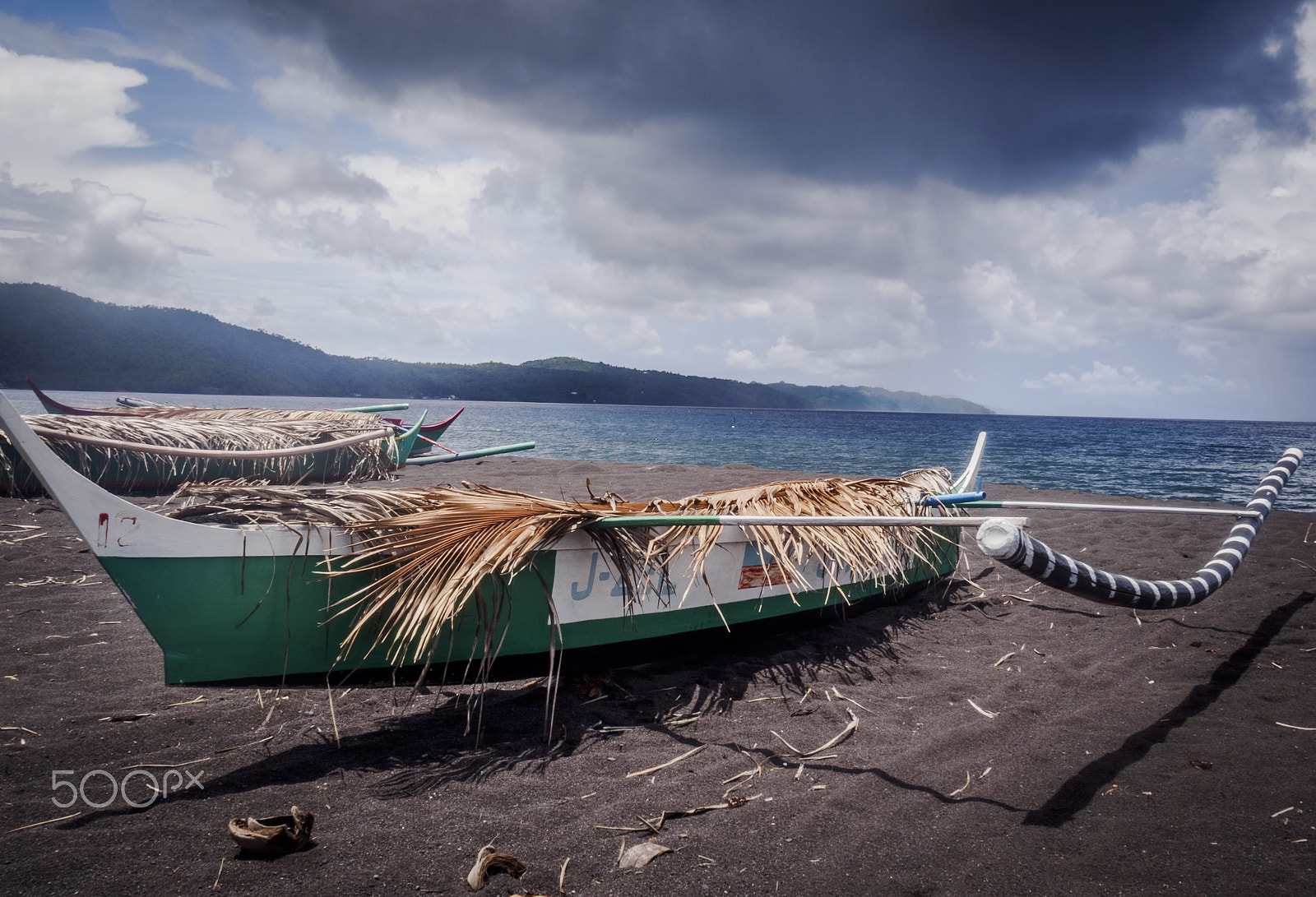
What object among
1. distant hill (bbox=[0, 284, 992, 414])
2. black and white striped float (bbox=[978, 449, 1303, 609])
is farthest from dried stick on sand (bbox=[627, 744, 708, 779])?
distant hill (bbox=[0, 284, 992, 414])

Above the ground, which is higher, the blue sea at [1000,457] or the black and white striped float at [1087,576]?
the black and white striped float at [1087,576]

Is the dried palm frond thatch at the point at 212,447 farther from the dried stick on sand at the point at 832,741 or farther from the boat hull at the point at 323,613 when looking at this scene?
the dried stick on sand at the point at 832,741

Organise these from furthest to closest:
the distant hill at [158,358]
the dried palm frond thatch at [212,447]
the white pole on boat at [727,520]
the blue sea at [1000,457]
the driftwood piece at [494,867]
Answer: the distant hill at [158,358], the blue sea at [1000,457], the dried palm frond thatch at [212,447], the white pole on boat at [727,520], the driftwood piece at [494,867]

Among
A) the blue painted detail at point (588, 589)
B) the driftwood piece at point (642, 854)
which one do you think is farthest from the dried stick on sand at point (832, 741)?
the blue painted detail at point (588, 589)

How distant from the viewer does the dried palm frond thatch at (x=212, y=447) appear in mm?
8922

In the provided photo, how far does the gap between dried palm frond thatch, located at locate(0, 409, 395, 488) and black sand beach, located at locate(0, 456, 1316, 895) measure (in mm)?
5443

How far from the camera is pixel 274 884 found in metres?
1.98

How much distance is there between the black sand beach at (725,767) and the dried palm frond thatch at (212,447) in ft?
17.9

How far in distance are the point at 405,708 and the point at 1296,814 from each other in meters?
3.90

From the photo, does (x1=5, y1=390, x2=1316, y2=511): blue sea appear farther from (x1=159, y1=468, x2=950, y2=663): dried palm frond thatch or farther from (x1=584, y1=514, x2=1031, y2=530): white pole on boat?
(x1=584, y1=514, x2=1031, y2=530): white pole on boat

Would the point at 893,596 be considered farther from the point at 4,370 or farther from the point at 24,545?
the point at 4,370

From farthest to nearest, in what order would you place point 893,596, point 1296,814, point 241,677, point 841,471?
point 841,471, point 893,596, point 241,677, point 1296,814

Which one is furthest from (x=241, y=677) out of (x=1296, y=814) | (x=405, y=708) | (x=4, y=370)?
(x=4, y=370)

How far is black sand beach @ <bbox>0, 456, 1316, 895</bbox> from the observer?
2113 mm
